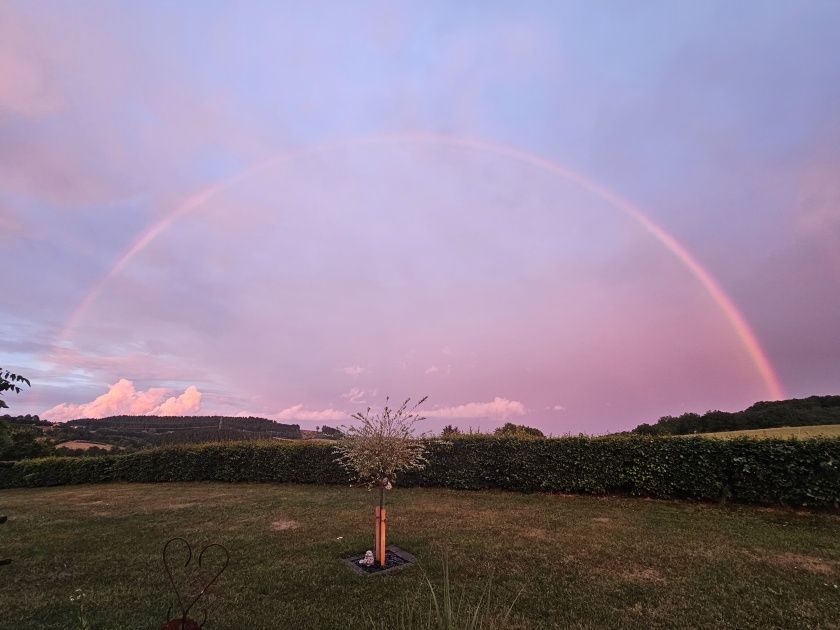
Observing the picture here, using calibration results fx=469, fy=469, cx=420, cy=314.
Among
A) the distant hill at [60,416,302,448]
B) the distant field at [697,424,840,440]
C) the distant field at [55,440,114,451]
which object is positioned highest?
the distant hill at [60,416,302,448]

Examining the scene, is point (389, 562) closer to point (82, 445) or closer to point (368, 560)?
point (368, 560)

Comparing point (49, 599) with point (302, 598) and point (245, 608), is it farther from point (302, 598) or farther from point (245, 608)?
point (302, 598)

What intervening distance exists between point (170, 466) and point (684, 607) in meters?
22.6

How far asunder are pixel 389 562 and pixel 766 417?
1055 inches

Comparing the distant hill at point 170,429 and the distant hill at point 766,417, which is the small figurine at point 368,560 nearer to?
the distant hill at point 170,429

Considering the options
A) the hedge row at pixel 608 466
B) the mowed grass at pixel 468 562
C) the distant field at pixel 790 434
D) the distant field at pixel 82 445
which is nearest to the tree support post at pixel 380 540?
the mowed grass at pixel 468 562

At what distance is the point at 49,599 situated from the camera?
262 inches

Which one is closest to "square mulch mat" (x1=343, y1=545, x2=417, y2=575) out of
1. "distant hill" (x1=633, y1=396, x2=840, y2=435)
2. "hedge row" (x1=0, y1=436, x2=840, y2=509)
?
"hedge row" (x1=0, y1=436, x2=840, y2=509)

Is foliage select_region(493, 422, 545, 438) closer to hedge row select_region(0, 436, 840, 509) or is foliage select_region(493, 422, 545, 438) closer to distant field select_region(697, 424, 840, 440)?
hedge row select_region(0, 436, 840, 509)

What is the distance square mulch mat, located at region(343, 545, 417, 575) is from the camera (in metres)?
7.46

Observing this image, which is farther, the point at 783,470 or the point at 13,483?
the point at 13,483

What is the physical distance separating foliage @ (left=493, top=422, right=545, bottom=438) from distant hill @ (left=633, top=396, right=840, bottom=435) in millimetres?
9299

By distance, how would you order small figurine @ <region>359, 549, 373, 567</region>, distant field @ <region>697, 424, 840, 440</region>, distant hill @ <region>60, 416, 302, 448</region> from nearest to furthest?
small figurine @ <region>359, 549, 373, 567</region> < distant field @ <region>697, 424, 840, 440</region> < distant hill @ <region>60, 416, 302, 448</region>

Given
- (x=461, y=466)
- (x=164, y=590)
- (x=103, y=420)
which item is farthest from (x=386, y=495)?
(x=103, y=420)
